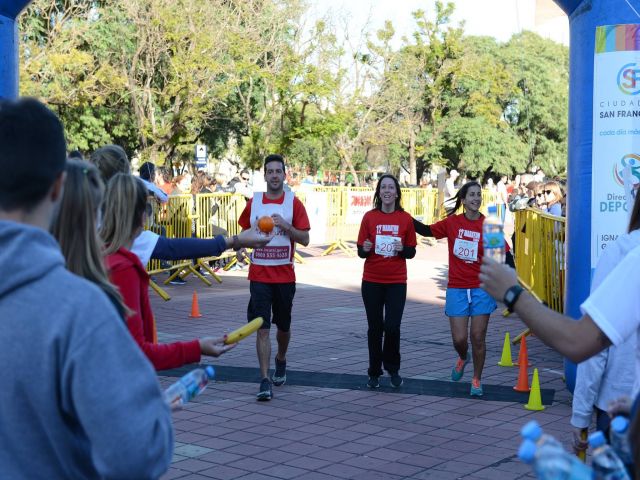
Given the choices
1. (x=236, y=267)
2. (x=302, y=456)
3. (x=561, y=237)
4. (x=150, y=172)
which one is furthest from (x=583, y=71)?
(x=236, y=267)

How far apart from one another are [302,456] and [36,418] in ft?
14.6

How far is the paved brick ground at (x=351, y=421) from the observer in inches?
234

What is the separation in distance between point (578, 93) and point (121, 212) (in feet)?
16.4

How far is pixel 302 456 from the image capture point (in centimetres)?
616

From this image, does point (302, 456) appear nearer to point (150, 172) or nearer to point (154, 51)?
point (150, 172)

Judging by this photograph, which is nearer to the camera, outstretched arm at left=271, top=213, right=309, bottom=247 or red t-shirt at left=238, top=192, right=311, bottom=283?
outstretched arm at left=271, top=213, right=309, bottom=247

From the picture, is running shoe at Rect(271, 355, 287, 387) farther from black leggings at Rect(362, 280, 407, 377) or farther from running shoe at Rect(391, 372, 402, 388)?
running shoe at Rect(391, 372, 402, 388)

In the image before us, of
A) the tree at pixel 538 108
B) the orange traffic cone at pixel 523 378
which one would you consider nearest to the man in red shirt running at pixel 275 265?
the orange traffic cone at pixel 523 378

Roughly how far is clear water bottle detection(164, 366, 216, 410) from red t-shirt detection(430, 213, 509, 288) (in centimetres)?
580

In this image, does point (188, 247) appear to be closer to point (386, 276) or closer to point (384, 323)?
point (386, 276)

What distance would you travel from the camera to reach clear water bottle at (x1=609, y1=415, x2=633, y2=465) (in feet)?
7.00

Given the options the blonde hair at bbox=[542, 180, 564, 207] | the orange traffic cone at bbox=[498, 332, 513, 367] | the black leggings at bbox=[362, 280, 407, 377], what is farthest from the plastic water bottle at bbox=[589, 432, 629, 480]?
the blonde hair at bbox=[542, 180, 564, 207]

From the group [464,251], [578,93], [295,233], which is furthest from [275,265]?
[578,93]

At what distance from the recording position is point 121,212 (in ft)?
11.4
